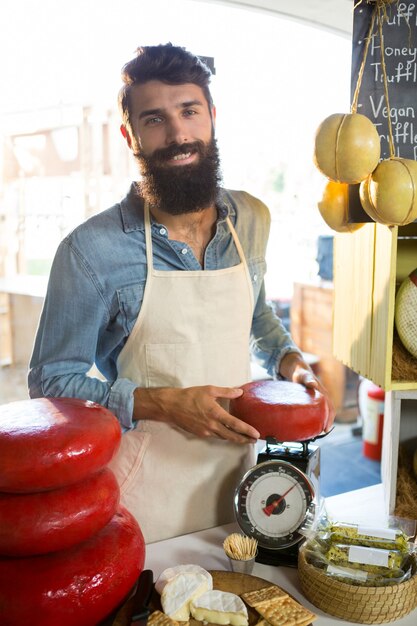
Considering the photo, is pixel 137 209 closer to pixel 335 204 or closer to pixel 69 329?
pixel 69 329

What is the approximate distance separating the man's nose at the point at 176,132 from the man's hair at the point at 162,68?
102mm

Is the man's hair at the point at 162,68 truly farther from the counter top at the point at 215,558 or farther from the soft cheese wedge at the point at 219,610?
the soft cheese wedge at the point at 219,610

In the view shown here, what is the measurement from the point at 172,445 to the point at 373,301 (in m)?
0.62

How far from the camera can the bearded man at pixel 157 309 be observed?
1.48 metres

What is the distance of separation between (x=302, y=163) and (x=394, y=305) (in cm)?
386

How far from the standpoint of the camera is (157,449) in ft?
5.03

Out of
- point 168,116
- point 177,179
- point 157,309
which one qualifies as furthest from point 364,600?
point 168,116

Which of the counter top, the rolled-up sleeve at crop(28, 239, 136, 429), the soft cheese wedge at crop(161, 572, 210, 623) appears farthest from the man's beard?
the soft cheese wedge at crop(161, 572, 210, 623)

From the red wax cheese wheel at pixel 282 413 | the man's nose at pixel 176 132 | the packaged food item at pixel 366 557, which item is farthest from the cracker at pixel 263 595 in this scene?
the man's nose at pixel 176 132

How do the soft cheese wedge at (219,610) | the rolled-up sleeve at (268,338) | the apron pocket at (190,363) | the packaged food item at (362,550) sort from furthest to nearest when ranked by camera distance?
the rolled-up sleeve at (268,338)
the apron pocket at (190,363)
the packaged food item at (362,550)
the soft cheese wedge at (219,610)

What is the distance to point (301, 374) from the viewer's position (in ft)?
5.00

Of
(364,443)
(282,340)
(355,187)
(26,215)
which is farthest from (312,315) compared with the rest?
(355,187)

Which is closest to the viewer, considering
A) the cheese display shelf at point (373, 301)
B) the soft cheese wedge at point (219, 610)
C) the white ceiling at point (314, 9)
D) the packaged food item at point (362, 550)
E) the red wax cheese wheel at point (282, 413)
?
the soft cheese wedge at point (219, 610)

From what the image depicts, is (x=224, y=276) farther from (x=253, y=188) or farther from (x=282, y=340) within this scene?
(x=253, y=188)
